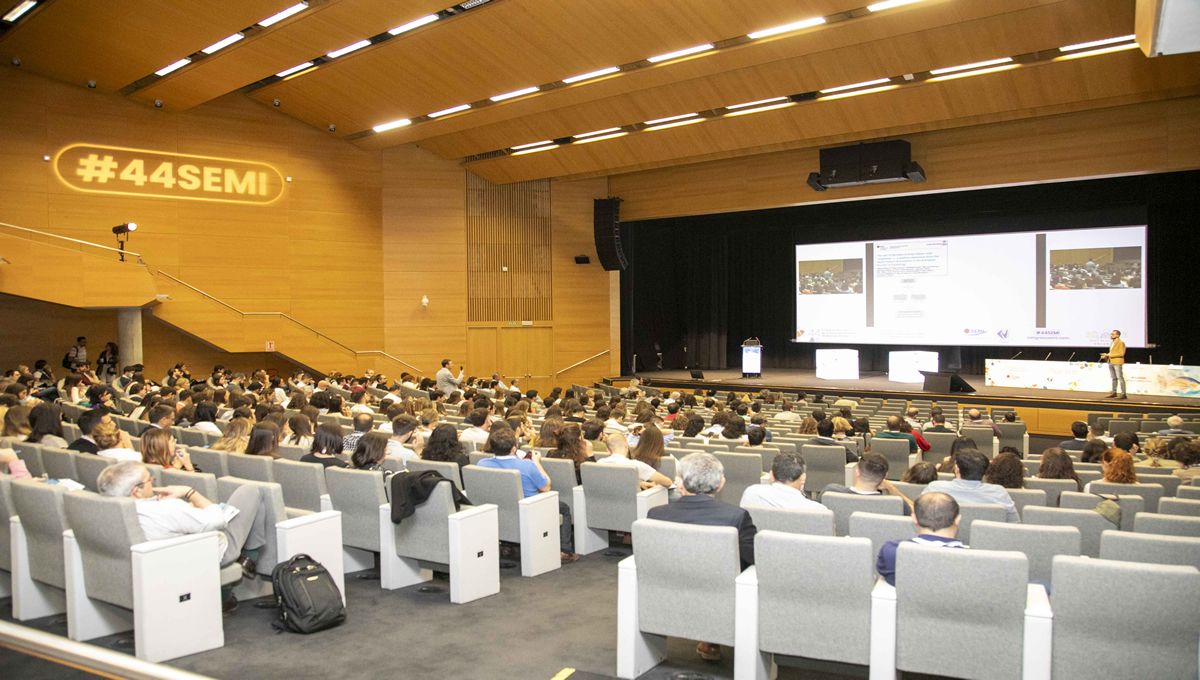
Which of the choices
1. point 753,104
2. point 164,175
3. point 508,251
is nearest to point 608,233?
point 508,251

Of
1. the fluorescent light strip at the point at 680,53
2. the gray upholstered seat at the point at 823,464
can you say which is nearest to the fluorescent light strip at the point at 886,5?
the fluorescent light strip at the point at 680,53

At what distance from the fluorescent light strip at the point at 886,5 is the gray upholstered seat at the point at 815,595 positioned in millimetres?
9832

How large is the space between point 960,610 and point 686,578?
113 cm

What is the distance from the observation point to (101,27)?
A: 1383 cm

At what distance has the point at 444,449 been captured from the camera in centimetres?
638

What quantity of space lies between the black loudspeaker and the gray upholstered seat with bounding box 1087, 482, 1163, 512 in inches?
656

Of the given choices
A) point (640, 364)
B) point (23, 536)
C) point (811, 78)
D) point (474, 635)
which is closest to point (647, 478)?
point (474, 635)

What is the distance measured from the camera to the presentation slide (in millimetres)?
17188

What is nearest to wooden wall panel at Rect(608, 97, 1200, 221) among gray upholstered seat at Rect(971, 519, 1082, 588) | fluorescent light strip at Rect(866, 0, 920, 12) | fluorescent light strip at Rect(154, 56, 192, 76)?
fluorescent light strip at Rect(866, 0, 920, 12)

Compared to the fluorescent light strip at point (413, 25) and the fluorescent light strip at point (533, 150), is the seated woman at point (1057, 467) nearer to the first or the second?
the fluorescent light strip at point (413, 25)

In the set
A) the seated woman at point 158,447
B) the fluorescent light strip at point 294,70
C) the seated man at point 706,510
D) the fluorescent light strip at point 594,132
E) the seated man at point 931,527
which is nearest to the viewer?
the seated man at point 931,527

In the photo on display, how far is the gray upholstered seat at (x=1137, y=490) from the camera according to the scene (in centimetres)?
524

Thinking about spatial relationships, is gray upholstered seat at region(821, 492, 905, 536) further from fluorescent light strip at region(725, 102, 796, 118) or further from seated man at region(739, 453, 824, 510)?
fluorescent light strip at region(725, 102, 796, 118)

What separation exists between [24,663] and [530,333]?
20160mm
